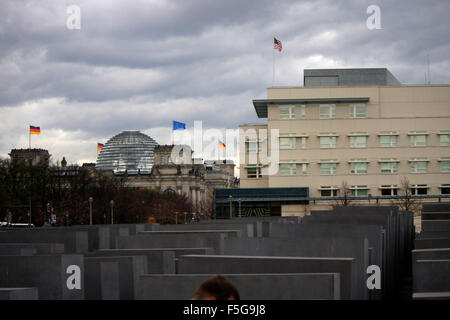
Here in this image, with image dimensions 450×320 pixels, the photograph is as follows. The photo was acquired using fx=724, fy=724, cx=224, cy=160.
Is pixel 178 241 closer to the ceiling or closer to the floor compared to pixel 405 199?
closer to the ceiling

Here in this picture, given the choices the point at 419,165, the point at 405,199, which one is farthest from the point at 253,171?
the point at 419,165

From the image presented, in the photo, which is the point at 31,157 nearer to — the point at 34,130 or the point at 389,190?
the point at 34,130

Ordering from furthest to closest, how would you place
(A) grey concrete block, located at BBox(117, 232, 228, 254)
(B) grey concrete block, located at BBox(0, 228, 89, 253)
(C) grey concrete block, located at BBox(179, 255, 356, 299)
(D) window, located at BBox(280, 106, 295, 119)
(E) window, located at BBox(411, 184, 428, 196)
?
1. (D) window, located at BBox(280, 106, 295, 119)
2. (E) window, located at BBox(411, 184, 428, 196)
3. (B) grey concrete block, located at BBox(0, 228, 89, 253)
4. (A) grey concrete block, located at BBox(117, 232, 228, 254)
5. (C) grey concrete block, located at BBox(179, 255, 356, 299)

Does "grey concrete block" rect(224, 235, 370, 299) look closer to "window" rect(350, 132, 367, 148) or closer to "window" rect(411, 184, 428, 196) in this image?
"window" rect(350, 132, 367, 148)

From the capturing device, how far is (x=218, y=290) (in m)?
5.80

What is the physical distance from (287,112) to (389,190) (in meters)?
15.7

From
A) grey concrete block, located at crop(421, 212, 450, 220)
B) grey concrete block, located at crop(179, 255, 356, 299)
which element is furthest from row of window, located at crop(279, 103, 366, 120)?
grey concrete block, located at crop(179, 255, 356, 299)

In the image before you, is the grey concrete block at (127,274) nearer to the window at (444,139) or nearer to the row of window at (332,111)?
the row of window at (332,111)

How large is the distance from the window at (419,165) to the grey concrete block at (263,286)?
78.0 m

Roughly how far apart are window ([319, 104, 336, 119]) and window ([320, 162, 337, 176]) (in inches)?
227

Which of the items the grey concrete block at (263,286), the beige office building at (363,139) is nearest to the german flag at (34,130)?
the beige office building at (363,139)

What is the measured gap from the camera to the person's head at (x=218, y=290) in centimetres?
577

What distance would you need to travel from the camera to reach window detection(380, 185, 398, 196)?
88.2 meters
